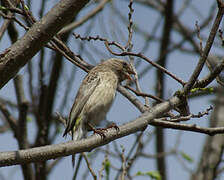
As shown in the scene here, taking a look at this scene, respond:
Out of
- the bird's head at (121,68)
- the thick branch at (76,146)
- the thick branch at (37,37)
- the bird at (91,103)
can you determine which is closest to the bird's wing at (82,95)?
the bird at (91,103)

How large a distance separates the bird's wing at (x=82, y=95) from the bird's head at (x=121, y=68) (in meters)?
0.68

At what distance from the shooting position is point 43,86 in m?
7.14

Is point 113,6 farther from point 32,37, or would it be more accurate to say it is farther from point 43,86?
point 32,37

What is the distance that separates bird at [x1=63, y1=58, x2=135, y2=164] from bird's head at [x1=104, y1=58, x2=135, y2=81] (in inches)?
19.8

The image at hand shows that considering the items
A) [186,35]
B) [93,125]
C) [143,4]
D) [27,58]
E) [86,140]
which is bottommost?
[86,140]

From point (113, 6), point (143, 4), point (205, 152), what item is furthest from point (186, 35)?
point (205, 152)

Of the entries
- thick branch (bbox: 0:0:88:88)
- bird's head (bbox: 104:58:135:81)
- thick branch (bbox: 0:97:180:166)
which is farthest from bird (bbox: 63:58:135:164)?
thick branch (bbox: 0:0:88:88)

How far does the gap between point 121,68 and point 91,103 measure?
4.27 feet

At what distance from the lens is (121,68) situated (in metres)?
7.02

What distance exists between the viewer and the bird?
19.1ft

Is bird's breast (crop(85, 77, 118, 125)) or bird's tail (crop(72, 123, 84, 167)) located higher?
bird's breast (crop(85, 77, 118, 125))

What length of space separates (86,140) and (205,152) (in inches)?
239

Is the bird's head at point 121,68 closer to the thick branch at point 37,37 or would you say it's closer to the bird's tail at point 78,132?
the bird's tail at point 78,132

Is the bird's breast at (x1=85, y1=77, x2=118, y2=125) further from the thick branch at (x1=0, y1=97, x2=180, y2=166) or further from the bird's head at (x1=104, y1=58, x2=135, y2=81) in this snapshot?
the thick branch at (x1=0, y1=97, x2=180, y2=166)
